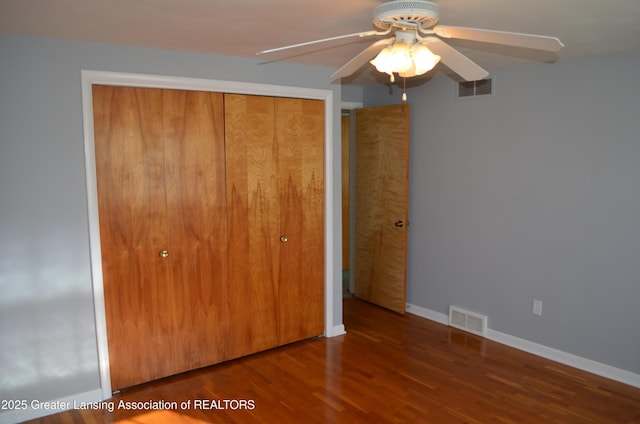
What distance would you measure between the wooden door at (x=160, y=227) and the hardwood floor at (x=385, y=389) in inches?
11.4

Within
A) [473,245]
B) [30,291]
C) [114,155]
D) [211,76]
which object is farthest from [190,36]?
[473,245]

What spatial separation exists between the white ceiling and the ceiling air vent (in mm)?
874

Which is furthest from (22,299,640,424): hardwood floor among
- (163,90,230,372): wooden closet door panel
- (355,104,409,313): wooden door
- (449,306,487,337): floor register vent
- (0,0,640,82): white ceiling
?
(0,0,640,82): white ceiling

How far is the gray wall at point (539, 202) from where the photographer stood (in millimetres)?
3145

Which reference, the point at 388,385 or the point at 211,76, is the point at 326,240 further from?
the point at 211,76

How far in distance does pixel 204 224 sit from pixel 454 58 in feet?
6.78

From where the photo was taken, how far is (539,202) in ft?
11.7

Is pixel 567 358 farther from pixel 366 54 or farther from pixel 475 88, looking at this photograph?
pixel 366 54

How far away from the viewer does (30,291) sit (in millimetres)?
2715

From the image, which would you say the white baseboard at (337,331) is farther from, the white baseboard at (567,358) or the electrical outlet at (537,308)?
the electrical outlet at (537,308)

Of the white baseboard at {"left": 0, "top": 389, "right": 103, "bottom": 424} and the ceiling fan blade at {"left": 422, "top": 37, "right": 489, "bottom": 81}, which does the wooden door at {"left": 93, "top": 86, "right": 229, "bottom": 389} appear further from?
the ceiling fan blade at {"left": 422, "top": 37, "right": 489, "bottom": 81}

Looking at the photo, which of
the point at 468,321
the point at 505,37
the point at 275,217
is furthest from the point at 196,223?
the point at 468,321

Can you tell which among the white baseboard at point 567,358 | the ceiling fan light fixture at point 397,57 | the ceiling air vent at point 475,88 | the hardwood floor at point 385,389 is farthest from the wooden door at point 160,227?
the white baseboard at point 567,358

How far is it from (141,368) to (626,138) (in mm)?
3619
